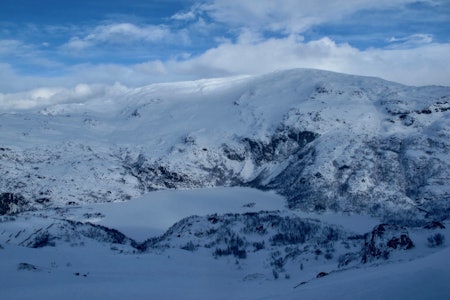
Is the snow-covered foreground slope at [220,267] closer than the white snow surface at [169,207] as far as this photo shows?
Yes

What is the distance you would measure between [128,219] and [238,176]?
203ft

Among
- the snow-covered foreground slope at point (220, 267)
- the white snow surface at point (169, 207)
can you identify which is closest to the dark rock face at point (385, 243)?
the snow-covered foreground slope at point (220, 267)

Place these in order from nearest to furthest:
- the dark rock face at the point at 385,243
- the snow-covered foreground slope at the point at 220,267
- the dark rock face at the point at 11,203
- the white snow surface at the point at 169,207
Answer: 1. the snow-covered foreground slope at the point at 220,267
2. the dark rock face at the point at 385,243
3. the white snow surface at the point at 169,207
4. the dark rock face at the point at 11,203

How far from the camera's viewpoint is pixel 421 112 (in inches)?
7554

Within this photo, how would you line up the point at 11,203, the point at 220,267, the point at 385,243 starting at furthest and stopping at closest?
1. the point at 11,203
2. the point at 220,267
3. the point at 385,243

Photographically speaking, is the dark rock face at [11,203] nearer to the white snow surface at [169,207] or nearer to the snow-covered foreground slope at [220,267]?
the white snow surface at [169,207]

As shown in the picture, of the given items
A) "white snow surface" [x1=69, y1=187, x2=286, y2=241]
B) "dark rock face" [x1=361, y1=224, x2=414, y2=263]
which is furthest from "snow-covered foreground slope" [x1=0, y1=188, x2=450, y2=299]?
"white snow surface" [x1=69, y1=187, x2=286, y2=241]

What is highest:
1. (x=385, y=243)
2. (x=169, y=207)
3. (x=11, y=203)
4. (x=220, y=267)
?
(x=385, y=243)

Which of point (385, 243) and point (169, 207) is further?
point (169, 207)

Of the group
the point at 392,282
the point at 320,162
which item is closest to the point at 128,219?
the point at 320,162

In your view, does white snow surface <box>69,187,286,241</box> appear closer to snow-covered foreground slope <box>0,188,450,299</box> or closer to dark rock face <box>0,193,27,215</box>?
dark rock face <box>0,193,27,215</box>

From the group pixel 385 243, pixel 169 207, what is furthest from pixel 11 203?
pixel 385 243

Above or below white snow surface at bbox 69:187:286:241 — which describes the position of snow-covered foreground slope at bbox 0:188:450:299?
above

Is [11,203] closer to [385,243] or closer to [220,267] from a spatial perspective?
[220,267]
